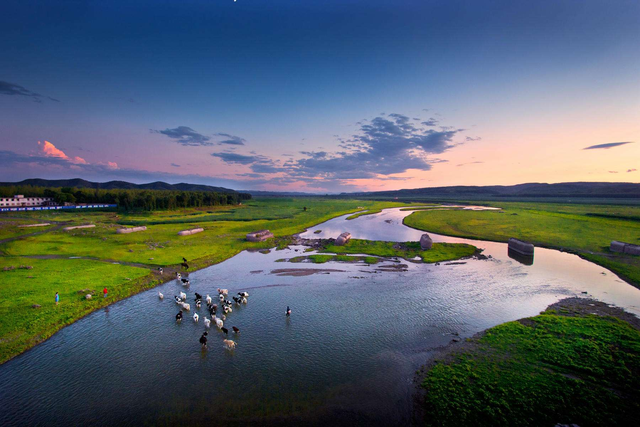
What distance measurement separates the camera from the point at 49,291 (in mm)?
25578

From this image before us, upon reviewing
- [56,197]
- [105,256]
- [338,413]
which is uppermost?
[56,197]

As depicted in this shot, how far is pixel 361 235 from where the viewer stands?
63750 mm

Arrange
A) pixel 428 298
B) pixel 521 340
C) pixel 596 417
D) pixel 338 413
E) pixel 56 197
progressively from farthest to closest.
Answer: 1. pixel 56 197
2. pixel 428 298
3. pixel 521 340
4. pixel 338 413
5. pixel 596 417

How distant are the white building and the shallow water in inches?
5425

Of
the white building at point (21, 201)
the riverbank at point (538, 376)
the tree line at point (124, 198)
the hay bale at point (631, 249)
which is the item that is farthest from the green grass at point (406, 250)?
the white building at point (21, 201)

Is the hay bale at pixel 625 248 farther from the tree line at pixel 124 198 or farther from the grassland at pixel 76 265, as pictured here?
the tree line at pixel 124 198

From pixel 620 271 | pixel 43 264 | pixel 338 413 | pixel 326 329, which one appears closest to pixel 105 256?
pixel 43 264

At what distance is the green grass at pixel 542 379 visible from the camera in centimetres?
1265

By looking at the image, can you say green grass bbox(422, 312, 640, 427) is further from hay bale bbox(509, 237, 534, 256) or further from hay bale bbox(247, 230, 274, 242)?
hay bale bbox(247, 230, 274, 242)

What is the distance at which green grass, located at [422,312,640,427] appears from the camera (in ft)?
41.5

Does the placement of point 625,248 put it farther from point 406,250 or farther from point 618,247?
point 406,250

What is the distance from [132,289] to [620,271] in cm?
5809

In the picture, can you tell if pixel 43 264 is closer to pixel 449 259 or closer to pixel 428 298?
pixel 428 298

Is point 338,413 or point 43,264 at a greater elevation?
point 43,264
